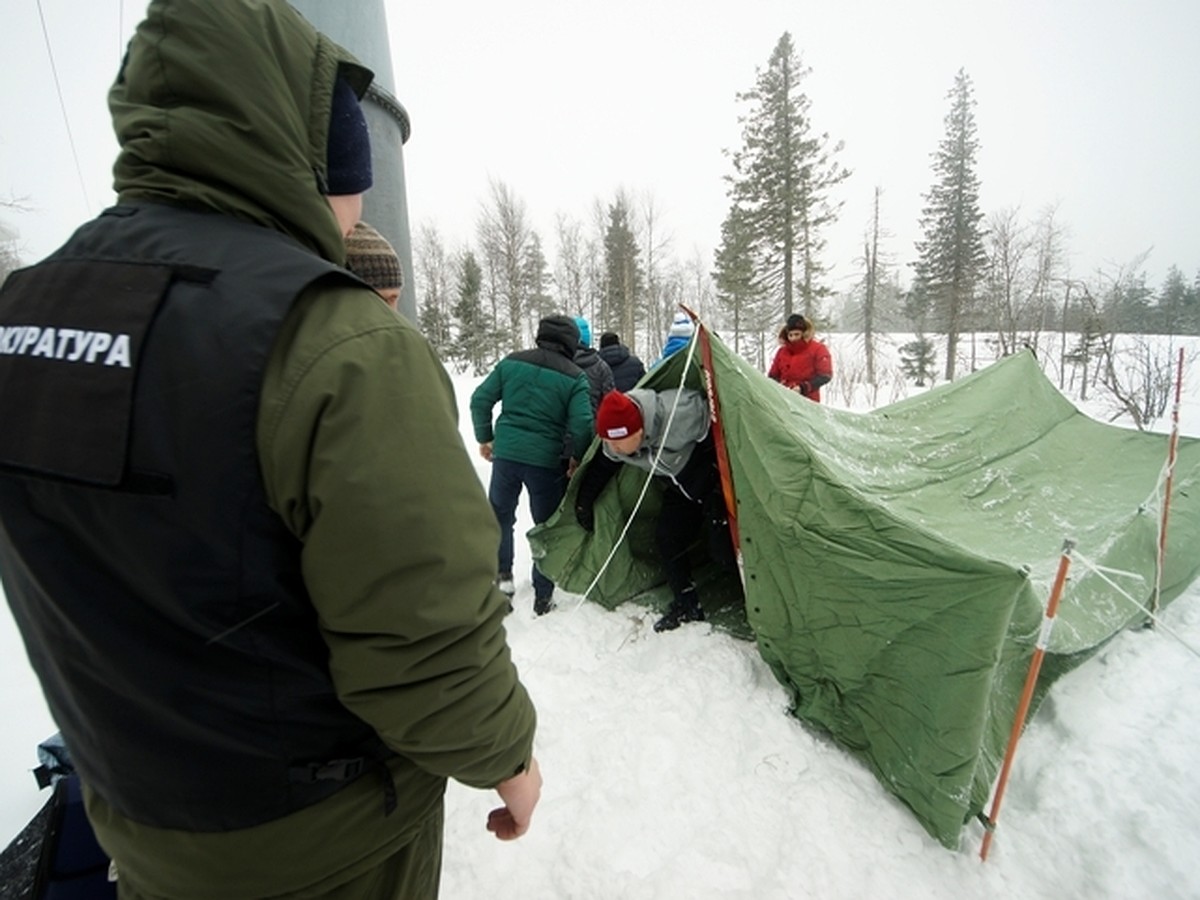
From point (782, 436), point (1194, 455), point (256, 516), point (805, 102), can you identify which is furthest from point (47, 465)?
point (805, 102)

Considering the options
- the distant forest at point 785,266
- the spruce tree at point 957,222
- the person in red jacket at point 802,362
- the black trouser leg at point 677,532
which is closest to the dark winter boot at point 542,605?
the black trouser leg at point 677,532

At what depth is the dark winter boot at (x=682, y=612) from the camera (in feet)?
11.2

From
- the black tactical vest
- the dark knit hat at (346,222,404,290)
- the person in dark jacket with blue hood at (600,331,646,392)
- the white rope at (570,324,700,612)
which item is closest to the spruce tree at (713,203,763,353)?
the person in dark jacket with blue hood at (600,331,646,392)

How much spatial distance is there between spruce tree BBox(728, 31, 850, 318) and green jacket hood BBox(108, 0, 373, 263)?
19.4m

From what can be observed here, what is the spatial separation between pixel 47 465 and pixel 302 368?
336 mm

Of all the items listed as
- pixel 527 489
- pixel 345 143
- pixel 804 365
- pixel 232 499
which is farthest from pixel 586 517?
pixel 804 365

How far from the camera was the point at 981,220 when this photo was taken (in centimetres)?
2061

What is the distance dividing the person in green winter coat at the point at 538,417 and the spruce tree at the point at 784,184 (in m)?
16.8

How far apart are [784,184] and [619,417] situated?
1861 centimetres

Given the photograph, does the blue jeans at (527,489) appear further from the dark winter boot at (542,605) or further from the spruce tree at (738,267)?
the spruce tree at (738,267)

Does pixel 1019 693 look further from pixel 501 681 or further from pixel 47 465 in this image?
pixel 47 465

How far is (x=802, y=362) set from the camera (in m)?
6.73

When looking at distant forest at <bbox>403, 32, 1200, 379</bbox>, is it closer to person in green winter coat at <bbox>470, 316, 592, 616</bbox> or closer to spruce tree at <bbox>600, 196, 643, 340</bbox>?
spruce tree at <bbox>600, 196, 643, 340</bbox>

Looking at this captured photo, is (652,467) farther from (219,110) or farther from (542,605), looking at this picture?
(219,110)
